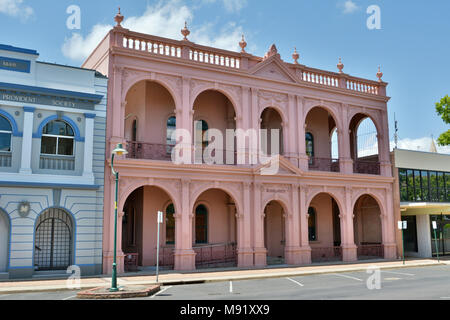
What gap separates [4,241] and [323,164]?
17432 millimetres

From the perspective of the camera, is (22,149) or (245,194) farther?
(245,194)

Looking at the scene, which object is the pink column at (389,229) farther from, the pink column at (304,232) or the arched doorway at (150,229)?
the arched doorway at (150,229)

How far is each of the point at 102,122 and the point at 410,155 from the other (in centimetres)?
1908

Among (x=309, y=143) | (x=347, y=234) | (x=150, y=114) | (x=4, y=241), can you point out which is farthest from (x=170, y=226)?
(x=309, y=143)

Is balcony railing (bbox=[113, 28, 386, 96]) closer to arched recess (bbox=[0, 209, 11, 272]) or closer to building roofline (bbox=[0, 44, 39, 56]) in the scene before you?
building roofline (bbox=[0, 44, 39, 56])

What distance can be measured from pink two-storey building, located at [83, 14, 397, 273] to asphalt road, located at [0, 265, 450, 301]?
4725 millimetres

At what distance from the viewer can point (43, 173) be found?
18.7m

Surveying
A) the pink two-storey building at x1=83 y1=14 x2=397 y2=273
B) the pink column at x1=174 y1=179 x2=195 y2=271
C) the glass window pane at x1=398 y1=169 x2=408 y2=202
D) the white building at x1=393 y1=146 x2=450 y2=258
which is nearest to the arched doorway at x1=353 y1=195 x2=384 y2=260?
the pink two-storey building at x1=83 y1=14 x2=397 y2=273

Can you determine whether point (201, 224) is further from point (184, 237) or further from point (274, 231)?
point (274, 231)

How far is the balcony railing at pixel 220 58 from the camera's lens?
841 inches

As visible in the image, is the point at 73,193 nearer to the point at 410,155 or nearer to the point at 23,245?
the point at 23,245

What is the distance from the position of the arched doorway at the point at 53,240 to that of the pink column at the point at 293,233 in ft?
35.0

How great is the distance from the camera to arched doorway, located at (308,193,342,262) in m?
27.4
